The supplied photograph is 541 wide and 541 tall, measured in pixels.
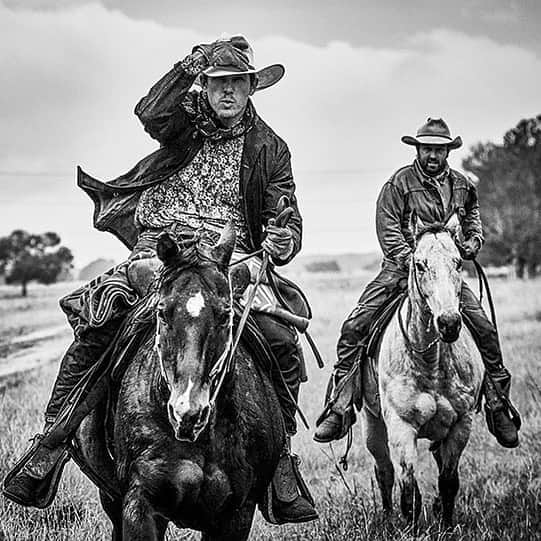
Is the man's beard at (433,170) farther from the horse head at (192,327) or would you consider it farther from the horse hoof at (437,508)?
the horse head at (192,327)

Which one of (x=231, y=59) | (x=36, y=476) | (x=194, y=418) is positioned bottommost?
(x=36, y=476)

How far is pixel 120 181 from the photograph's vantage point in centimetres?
651

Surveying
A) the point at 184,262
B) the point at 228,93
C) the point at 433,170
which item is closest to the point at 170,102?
the point at 228,93

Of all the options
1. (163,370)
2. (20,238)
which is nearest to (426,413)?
(163,370)

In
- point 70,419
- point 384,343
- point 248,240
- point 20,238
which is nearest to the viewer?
point 70,419

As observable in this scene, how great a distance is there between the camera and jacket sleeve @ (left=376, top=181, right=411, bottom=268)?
818 cm

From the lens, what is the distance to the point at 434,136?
27.4ft

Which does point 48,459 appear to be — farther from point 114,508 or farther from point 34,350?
point 34,350

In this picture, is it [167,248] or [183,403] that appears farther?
[167,248]

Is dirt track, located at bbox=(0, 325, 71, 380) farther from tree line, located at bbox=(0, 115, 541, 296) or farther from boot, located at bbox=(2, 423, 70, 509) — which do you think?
tree line, located at bbox=(0, 115, 541, 296)

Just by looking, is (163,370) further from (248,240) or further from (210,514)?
(248,240)

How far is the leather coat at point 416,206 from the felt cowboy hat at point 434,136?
0.25 m

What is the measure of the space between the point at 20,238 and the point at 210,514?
28570 mm

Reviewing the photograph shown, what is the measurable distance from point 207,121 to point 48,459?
2.34m
